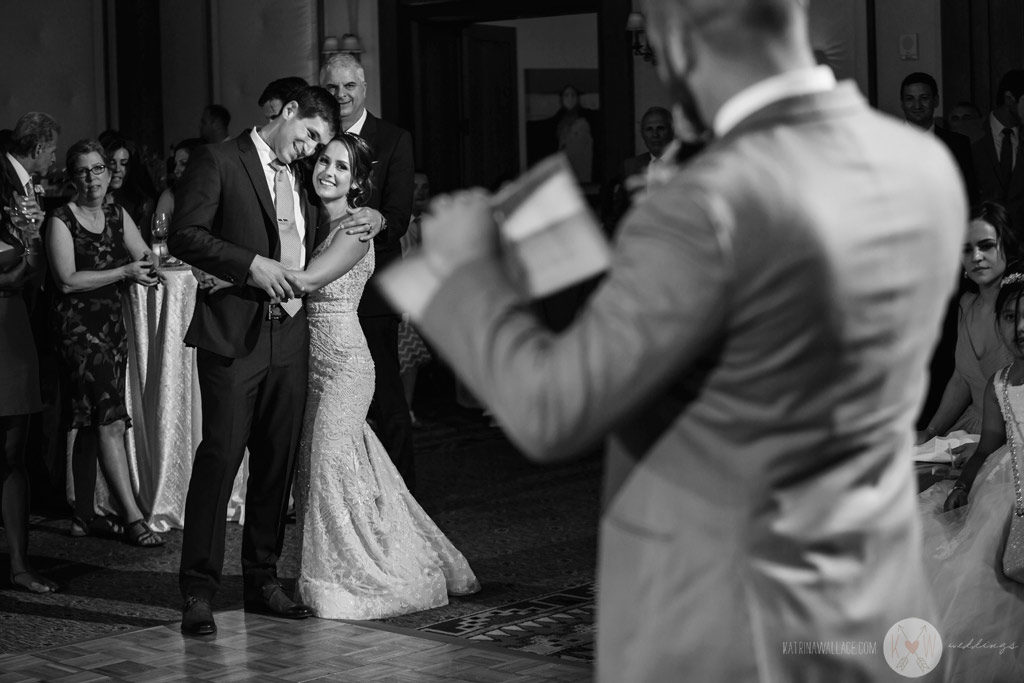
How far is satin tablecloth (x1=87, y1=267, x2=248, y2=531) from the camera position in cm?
602

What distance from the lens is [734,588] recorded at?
4.11 feet

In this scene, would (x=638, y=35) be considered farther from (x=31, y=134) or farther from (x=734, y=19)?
(x=734, y=19)

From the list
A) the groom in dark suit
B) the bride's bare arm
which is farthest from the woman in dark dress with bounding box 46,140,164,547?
the bride's bare arm

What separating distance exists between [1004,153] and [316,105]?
370 cm

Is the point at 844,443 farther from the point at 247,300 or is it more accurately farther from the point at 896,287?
the point at 247,300

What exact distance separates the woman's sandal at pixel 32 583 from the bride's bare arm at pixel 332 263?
1.47 meters

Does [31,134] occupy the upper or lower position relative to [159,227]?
upper

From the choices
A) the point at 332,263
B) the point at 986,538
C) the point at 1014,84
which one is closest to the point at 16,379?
the point at 332,263

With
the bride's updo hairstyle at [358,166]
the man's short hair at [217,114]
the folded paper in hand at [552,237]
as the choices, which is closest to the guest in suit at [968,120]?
the bride's updo hairstyle at [358,166]

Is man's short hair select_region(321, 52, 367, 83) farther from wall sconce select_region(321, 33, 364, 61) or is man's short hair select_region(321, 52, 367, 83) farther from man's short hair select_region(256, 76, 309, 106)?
wall sconce select_region(321, 33, 364, 61)

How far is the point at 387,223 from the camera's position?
221 inches

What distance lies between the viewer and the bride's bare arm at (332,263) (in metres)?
4.43

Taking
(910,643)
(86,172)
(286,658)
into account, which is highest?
(86,172)

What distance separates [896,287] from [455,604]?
3.61m
